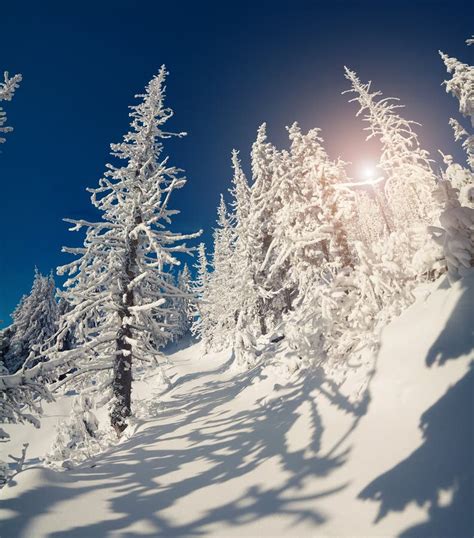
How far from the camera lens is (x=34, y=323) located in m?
38.5

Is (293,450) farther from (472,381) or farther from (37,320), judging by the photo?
(37,320)

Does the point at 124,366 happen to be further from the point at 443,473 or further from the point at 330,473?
the point at 443,473

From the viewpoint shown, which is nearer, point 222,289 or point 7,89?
point 7,89

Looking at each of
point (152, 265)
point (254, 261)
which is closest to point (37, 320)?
point (254, 261)

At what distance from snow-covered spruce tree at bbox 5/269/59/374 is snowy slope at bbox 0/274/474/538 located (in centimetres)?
3801

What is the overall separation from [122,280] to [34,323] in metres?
34.5

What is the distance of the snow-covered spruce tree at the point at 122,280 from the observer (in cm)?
1152

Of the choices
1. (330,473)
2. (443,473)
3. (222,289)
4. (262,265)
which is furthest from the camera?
(222,289)

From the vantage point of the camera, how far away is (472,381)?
3.78 meters

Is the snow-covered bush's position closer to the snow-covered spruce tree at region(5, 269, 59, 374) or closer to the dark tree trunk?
the dark tree trunk

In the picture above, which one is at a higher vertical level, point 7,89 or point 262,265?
point 7,89

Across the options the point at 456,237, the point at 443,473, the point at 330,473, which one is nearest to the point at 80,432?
the point at 330,473

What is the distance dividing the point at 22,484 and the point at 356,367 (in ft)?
21.1

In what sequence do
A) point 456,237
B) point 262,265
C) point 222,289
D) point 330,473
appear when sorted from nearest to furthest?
point 330,473
point 456,237
point 262,265
point 222,289
